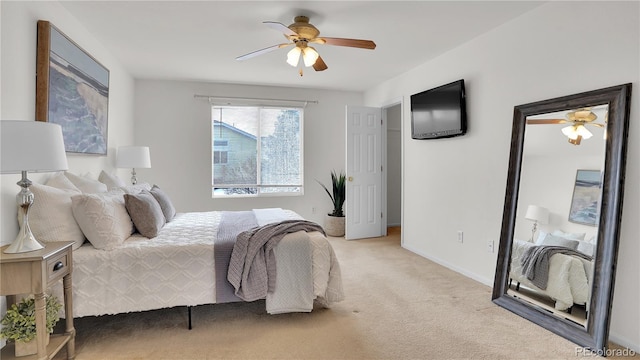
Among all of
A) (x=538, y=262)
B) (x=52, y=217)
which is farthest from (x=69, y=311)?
(x=538, y=262)

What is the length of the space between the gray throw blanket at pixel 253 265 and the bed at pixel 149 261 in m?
0.03

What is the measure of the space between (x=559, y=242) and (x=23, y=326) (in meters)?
3.30

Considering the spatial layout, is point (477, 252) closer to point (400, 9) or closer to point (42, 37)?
point (400, 9)

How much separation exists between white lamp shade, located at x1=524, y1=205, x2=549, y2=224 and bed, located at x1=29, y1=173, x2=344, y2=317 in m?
1.57

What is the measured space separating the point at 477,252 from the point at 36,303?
337 centimetres

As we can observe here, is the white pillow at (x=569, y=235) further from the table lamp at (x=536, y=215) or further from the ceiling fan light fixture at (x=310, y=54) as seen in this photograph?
the ceiling fan light fixture at (x=310, y=54)

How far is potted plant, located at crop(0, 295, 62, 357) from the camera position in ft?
5.68

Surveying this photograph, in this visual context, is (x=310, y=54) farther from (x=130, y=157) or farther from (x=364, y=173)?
(x=364, y=173)

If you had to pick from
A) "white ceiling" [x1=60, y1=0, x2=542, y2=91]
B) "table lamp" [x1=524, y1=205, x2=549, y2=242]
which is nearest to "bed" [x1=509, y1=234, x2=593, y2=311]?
"table lamp" [x1=524, y1=205, x2=549, y2=242]

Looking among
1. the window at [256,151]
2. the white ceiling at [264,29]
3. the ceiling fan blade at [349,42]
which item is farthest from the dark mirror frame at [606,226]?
the window at [256,151]

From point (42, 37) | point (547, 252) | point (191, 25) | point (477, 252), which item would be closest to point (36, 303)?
point (42, 37)

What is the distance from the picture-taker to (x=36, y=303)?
1667mm

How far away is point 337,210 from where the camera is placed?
549cm

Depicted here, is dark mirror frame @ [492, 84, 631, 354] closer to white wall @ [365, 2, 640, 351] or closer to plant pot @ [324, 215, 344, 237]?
white wall @ [365, 2, 640, 351]
